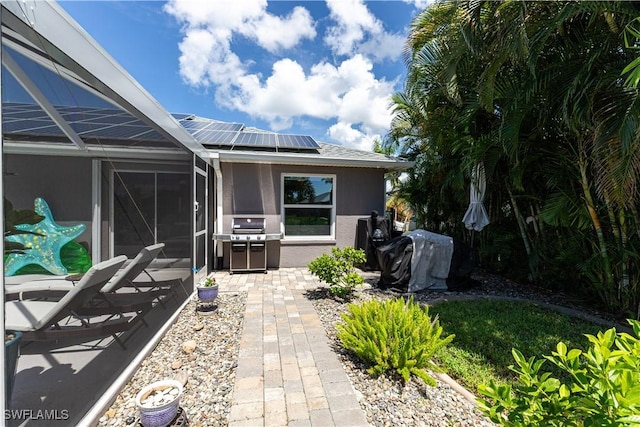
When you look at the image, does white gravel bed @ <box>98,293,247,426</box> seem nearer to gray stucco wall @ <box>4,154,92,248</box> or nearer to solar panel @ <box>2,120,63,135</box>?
gray stucco wall @ <box>4,154,92,248</box>

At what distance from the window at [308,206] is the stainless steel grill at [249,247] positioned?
2.87ft

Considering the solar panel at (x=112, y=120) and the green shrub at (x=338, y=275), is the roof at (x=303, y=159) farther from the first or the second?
the solar panel at (x=112, y=120)

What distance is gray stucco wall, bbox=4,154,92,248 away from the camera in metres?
1.37

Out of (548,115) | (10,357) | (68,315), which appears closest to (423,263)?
(548,115)

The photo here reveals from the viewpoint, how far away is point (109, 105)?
7.77ft

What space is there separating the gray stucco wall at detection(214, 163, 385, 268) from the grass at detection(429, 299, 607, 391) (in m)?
3.45

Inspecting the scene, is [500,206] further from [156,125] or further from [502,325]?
[156,125]

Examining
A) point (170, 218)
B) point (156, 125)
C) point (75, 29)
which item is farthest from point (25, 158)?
point (170, 218)

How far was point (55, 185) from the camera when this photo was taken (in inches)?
65.9

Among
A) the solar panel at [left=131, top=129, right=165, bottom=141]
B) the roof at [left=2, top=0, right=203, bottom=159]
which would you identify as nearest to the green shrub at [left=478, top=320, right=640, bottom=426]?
the roof at [left=2, top=0, right=203, bottom=159]

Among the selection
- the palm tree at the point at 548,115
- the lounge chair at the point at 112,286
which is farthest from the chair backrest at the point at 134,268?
the palm tree at the point at 548,115

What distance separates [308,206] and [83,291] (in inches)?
215

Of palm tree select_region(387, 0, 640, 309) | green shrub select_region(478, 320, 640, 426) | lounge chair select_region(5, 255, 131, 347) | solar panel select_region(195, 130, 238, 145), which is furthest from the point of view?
solar panel select_region(195, 130, 238, 145)

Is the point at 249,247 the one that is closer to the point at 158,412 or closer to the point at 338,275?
the point at 338,275
